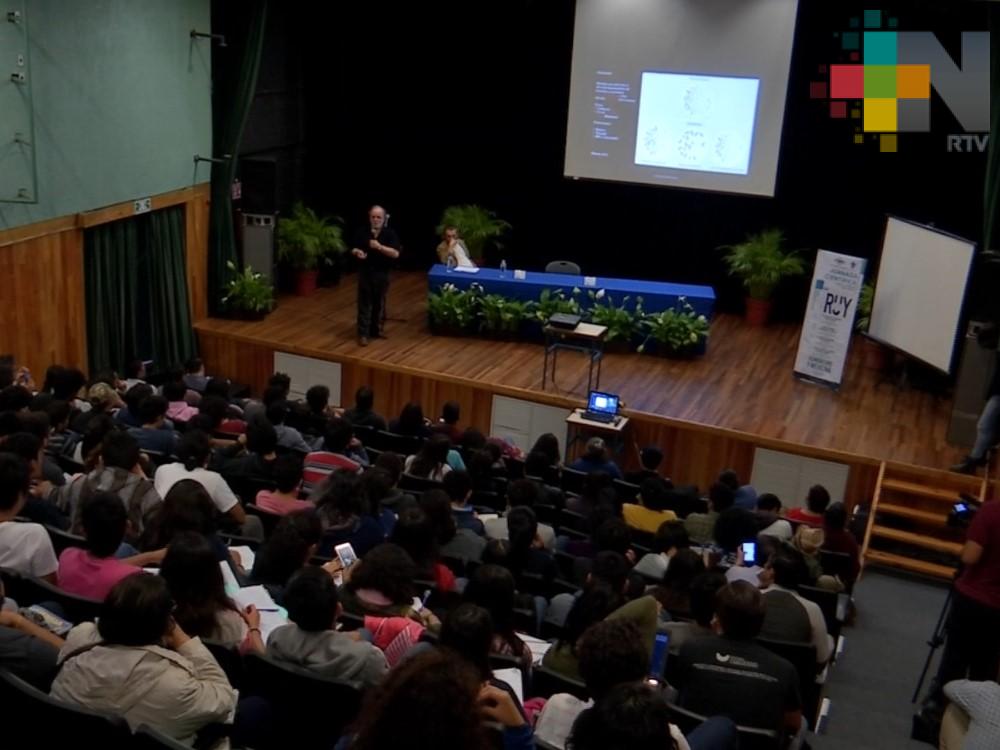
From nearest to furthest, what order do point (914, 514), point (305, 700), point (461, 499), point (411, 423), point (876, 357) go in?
point (305, 700) → point (461, 499) → point (411, 423) → point (914, 514) → point (876, 357)

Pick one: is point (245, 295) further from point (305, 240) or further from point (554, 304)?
point (554, 304)

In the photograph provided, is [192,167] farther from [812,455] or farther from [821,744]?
[821,744]

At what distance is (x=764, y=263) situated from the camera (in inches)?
482

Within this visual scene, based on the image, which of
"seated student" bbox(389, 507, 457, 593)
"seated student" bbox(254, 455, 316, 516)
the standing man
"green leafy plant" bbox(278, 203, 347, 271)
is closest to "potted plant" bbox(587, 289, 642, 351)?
the standing man

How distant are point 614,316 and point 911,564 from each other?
3.88 m

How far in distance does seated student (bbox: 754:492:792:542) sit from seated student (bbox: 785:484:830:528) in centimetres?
16

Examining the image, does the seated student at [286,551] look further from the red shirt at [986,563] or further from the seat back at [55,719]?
the red shirt at [986,563]

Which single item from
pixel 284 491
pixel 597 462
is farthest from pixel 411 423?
pixel 284 491

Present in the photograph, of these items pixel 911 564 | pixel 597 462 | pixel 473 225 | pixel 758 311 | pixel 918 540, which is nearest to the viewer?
pixel 597 462

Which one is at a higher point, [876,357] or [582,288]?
[582,288]

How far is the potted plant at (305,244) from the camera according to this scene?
12.4m

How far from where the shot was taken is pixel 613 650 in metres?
3.15

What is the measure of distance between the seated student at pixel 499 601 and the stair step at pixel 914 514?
5.51 metres

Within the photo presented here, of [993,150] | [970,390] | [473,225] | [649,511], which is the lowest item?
[649,511]
